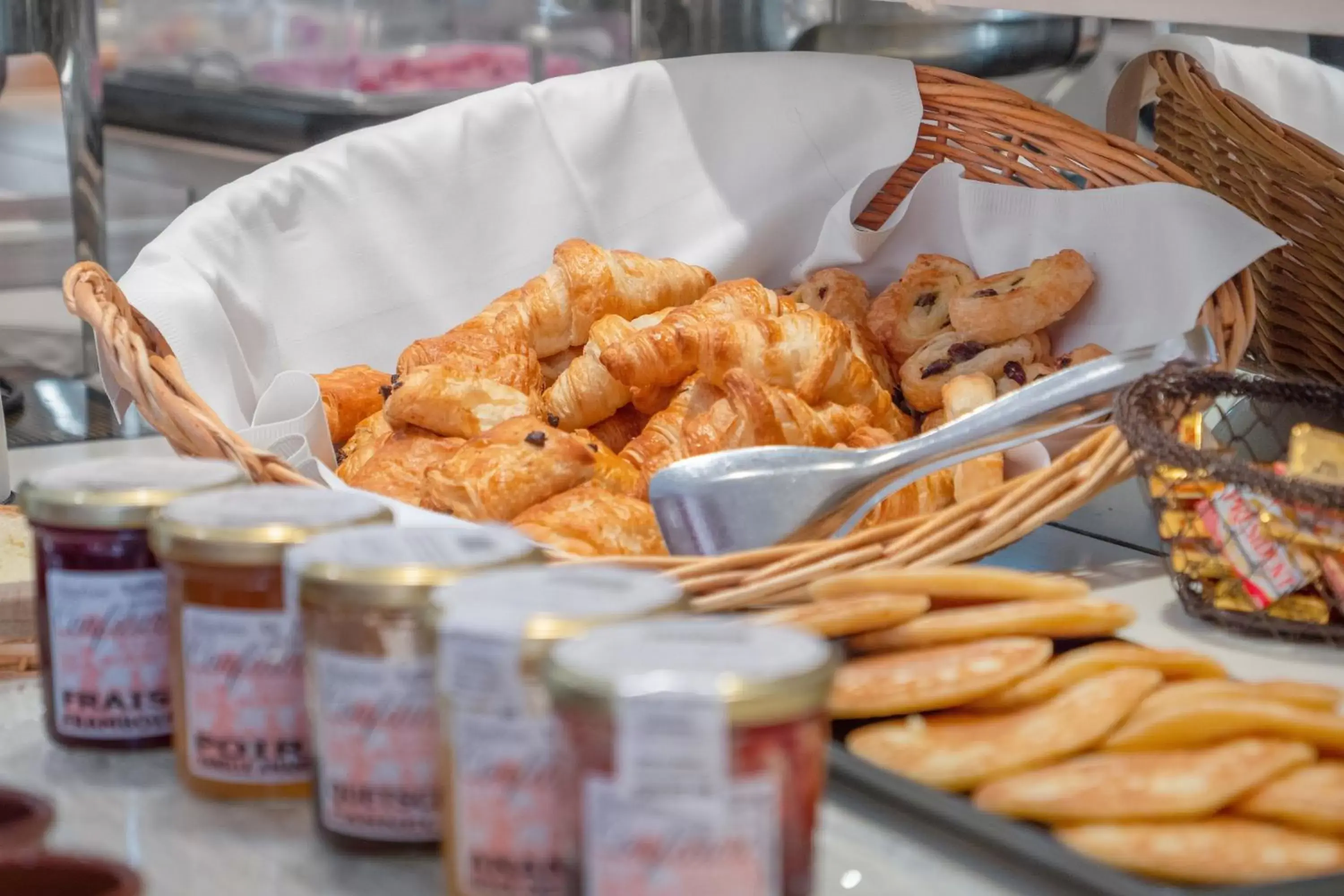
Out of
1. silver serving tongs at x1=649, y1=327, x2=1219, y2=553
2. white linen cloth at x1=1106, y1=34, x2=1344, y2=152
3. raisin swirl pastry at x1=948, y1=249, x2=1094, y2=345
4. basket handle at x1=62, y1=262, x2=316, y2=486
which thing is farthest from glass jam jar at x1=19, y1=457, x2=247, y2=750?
white linen cloth at x1=1106, y1=34, x2=1344, y2=152

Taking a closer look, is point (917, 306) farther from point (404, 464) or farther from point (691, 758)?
point (691, 758)

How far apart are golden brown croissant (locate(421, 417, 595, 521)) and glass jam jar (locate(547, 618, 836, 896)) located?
20.6 inches

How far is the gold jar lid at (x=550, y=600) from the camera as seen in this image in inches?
20.0

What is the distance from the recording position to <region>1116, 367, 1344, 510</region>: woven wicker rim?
80 centimetres

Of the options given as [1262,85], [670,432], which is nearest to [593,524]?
[670,432]

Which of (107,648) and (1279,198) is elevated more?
(1279,198)

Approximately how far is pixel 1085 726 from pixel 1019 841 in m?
0.06

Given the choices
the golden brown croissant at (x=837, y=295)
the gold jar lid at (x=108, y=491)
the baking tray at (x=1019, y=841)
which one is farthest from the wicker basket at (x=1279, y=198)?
the gold jar lid at (x=108, y=491)

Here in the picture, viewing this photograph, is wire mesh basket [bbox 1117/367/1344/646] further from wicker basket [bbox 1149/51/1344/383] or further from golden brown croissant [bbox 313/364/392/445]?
golden brown croissant [bbox 313/364/392/445]

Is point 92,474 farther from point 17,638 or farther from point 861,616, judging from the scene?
point 861,616

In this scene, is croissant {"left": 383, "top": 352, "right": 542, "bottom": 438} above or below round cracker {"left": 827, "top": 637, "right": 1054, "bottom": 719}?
above

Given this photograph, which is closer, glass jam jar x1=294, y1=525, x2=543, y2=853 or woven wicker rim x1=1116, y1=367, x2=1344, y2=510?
glass jam jar x1=294, y1=525, x2=543, y2=853

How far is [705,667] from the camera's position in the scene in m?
0.46

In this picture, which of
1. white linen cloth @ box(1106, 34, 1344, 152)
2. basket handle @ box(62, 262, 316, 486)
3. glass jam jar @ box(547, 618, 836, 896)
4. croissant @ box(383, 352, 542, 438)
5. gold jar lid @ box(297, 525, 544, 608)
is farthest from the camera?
white linen cloth @ box(1106, 34, 1344, 152)
